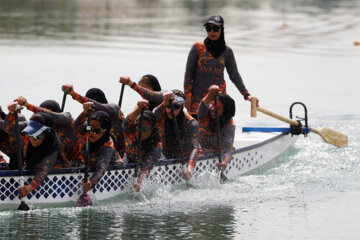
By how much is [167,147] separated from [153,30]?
94.0 ft

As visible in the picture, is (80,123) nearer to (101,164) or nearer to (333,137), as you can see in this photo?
(101,164)

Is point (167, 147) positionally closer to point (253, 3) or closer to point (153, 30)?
point (153, 30)

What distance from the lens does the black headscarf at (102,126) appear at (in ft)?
43.0

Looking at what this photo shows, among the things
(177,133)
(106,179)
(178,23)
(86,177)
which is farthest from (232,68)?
(178,23)

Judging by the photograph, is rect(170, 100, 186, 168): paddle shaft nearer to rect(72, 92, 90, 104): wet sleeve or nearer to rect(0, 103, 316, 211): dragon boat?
rect(0, 103, 316, 211): dragon boat

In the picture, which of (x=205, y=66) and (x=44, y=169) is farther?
(x=205, y=66)

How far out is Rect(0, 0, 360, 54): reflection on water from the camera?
3991cm

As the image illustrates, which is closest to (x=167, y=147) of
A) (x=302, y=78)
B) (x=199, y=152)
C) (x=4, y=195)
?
(x=199, y=152)

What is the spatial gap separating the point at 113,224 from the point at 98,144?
1326 mm

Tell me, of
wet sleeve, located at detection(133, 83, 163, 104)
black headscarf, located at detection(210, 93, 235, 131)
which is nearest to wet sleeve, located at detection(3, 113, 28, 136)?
wet sleeve, located at detection(133, 83, 163, 104)

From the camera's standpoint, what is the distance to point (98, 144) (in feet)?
44.3

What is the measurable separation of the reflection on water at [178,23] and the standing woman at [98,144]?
23.3 metres

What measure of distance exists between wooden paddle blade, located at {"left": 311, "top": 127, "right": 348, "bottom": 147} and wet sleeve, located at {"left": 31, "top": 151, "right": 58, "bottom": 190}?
760cm

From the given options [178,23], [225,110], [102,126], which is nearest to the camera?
[102,126]
